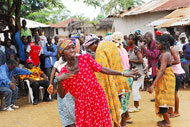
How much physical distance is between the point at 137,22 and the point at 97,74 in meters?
14.2

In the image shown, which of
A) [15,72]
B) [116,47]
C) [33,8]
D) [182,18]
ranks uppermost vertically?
[33,8]

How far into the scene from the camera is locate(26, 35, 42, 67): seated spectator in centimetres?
911

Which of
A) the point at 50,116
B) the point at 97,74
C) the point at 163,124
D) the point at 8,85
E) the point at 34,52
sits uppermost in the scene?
the point at 34,52

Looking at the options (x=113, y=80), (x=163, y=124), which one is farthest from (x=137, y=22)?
(x=113, y=80)

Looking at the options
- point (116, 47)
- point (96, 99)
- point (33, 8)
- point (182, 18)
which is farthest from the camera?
point (33, 8)

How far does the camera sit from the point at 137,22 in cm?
1822

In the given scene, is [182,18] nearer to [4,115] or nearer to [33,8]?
[4,115]

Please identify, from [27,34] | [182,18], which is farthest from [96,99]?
[182,18]

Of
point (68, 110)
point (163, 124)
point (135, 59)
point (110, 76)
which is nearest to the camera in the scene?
point (68, 110)

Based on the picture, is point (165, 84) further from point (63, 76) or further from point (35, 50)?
point (35, 50)

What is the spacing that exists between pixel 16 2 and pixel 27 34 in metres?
1.32

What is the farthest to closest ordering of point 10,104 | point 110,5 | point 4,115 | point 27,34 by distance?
point 110,5
point 27,34
point 10,104
point 4,115

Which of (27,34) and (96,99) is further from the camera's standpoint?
(27,34)

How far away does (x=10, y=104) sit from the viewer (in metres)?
7.41
